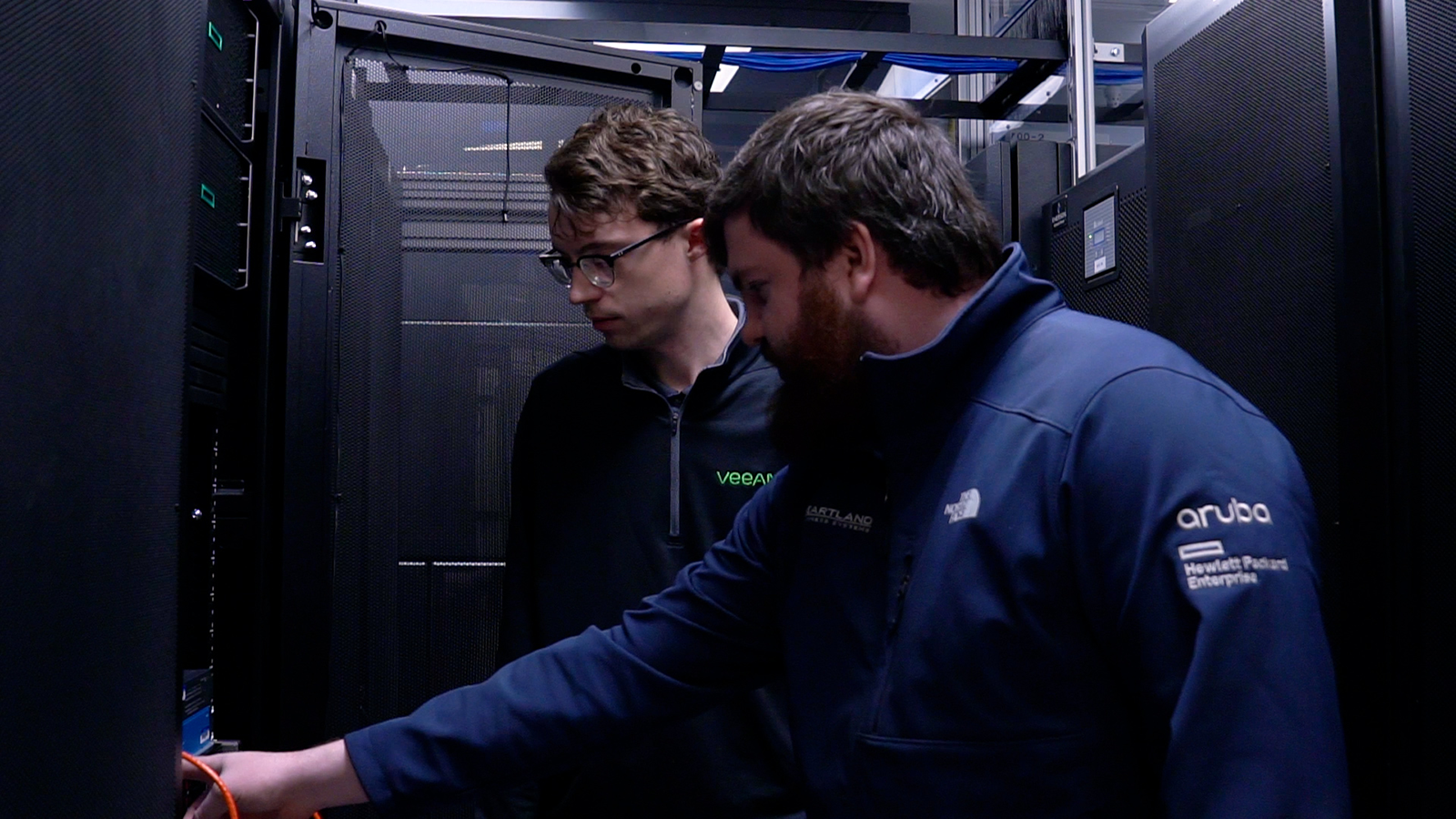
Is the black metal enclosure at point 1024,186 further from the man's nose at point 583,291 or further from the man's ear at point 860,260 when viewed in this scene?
the man's ear at point 860,260

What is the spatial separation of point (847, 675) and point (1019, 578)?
21 centimetres

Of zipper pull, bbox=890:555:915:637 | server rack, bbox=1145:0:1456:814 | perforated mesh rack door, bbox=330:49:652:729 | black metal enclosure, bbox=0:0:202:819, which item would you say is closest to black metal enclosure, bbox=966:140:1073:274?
perforated mesh rack door, bbox=330:49:652:729

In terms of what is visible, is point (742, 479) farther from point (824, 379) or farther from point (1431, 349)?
point (1431, 349)

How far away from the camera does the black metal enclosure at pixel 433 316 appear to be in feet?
4.79

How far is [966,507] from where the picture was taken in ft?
2.97

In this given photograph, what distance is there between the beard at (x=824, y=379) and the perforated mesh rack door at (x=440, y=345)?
645 mm

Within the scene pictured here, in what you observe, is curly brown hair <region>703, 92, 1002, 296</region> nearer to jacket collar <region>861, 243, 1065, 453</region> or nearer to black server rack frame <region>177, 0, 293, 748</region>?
jacket collar <region>861, 243, 1065, 453</region>

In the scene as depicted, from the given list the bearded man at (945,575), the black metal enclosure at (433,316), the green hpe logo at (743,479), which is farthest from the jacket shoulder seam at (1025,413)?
the black metal enclosure at (433,316)

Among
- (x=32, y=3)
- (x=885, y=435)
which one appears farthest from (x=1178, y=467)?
(x=32, y=3)

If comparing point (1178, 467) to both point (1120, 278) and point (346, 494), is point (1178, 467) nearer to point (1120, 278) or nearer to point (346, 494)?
point (346, 494)

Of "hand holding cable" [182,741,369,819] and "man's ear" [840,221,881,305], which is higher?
"man's ear" [840,221,881,305]

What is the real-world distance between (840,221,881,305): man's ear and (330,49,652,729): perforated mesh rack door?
70cm

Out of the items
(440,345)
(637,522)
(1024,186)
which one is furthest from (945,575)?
(1024,186)

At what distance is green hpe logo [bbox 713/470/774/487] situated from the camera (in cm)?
143
